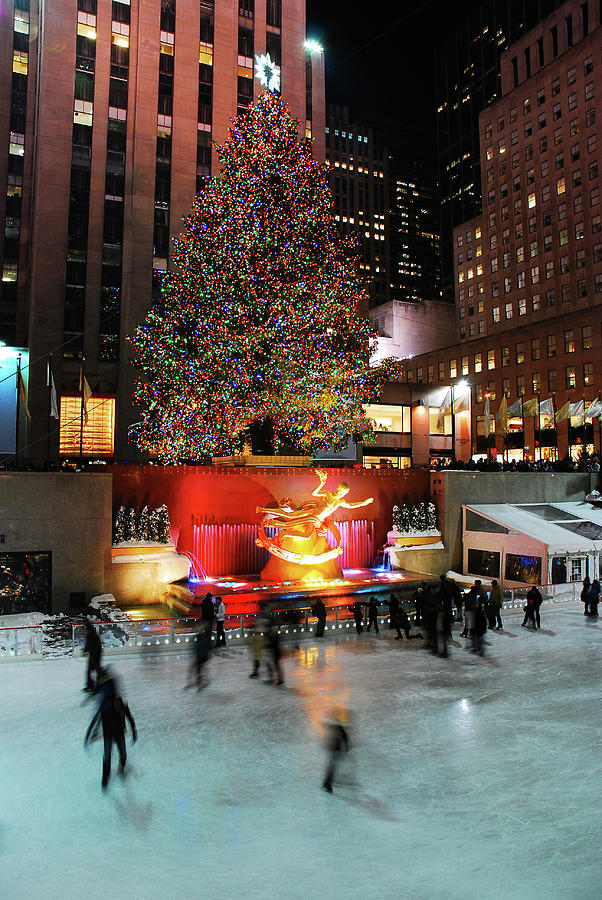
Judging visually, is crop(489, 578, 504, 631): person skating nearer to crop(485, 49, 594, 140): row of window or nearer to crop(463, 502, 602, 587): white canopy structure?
crop(463, 502, 602, 587): white canopy structure

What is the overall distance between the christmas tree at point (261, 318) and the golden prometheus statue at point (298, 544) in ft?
19.8

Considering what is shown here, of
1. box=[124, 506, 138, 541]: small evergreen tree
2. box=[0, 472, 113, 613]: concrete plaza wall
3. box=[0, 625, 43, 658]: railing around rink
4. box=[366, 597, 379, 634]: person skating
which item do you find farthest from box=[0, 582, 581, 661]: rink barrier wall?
box=[124, 506, 138, 541]: small evergreen tree

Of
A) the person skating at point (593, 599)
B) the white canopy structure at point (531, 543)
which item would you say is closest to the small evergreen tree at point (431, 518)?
the white canopy structure at point (531, 543)

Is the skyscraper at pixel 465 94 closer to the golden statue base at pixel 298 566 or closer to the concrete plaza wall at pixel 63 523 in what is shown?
the golden statue base at pixel 298 566

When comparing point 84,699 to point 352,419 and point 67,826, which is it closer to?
point 67,826

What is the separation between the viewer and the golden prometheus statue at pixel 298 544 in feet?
69.8

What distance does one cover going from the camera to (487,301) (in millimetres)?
80688

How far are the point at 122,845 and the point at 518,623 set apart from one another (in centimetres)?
1489

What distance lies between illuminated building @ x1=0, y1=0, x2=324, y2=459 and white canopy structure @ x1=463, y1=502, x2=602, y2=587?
2084cm

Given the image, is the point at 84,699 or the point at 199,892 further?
the point at 84,699

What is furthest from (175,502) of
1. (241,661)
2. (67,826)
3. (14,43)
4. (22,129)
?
(14,43)

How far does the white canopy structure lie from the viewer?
23.4 metres

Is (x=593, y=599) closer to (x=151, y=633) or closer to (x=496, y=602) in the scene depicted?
(x=496, y=602)

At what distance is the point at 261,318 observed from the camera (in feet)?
85.4
